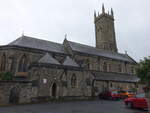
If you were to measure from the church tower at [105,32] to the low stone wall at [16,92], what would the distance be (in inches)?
1537

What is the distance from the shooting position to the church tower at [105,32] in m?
53.1

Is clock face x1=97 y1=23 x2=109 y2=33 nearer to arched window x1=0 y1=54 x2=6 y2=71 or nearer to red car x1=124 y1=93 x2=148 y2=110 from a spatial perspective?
arched window x1=0 y1=54 x2=6 y2=71

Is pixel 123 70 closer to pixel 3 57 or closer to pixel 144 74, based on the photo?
pixel 144 74

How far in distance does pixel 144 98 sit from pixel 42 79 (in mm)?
13916

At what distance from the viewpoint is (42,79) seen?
20.1 metres

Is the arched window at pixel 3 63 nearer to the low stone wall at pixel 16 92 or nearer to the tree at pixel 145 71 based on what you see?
the low stone wall at pixel 16 92

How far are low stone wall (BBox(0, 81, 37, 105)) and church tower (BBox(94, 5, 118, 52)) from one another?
39031 mm

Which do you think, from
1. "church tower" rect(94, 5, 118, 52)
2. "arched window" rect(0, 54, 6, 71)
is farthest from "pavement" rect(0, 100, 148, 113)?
"church tower" rect(94, 5, 118, 52)

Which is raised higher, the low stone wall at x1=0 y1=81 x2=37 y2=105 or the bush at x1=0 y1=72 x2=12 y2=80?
the bush at x1=0 y1=72 x2=12 y2=80

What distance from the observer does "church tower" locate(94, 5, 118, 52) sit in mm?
53062

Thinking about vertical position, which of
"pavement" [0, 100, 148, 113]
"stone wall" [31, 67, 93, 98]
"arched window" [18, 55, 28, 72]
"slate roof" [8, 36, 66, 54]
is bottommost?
"pavement" [0, 100, 148, 113]

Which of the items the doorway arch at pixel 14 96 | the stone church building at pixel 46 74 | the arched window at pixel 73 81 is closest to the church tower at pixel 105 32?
the stone church building at pixel 46 74

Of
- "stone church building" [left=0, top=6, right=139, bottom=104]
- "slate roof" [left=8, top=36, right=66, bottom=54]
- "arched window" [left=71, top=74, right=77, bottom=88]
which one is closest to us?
"stone church building" [left=0, top=6, right=139, bottom=104]

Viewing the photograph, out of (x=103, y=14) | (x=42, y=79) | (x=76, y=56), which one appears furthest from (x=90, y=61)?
(x=103, y=14)
